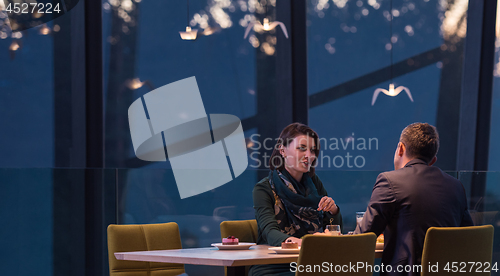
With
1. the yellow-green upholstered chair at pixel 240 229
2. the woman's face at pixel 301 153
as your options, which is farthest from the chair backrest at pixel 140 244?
the woman's face at pixel 301 153

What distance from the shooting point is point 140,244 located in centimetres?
263

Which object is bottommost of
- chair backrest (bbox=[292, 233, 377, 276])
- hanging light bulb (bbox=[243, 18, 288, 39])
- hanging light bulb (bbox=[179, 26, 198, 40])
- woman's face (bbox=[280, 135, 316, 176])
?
chair backrest (bbox=[292, 233, 377, 276])

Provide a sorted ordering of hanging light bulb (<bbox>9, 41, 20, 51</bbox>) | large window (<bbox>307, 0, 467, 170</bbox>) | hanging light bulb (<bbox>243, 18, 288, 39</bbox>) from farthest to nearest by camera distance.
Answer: large window (<bbox>307, 0, 467, 170</bbox>)
hanging light bulb (<bbox>243, 18, 288, 39</bbox>)
hanging light bulb (<bbox>9, 41, 20, 51</bbox>)

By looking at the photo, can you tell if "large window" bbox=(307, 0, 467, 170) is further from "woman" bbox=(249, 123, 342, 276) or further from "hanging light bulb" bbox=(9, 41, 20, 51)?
"hanging light bulb" bbox=(9, 41, 20, 51)

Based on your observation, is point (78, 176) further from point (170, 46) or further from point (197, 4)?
point (197, 4)

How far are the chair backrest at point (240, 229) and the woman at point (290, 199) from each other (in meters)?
0.28

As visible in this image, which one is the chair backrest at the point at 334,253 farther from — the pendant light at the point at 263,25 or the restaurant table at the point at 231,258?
the pendant light at the point at 263,25

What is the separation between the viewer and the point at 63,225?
3.63 meters

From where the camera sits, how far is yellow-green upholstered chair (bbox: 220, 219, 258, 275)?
110 inches

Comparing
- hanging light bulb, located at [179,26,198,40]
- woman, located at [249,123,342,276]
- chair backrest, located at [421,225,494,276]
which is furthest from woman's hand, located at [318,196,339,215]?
hanging light bulb, located at [179,26,198,40]

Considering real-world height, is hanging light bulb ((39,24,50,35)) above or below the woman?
above

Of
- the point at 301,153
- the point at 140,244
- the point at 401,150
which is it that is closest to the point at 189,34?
the point at 301,153

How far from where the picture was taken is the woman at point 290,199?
2457mm

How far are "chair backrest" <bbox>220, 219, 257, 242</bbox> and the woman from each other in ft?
0.93
